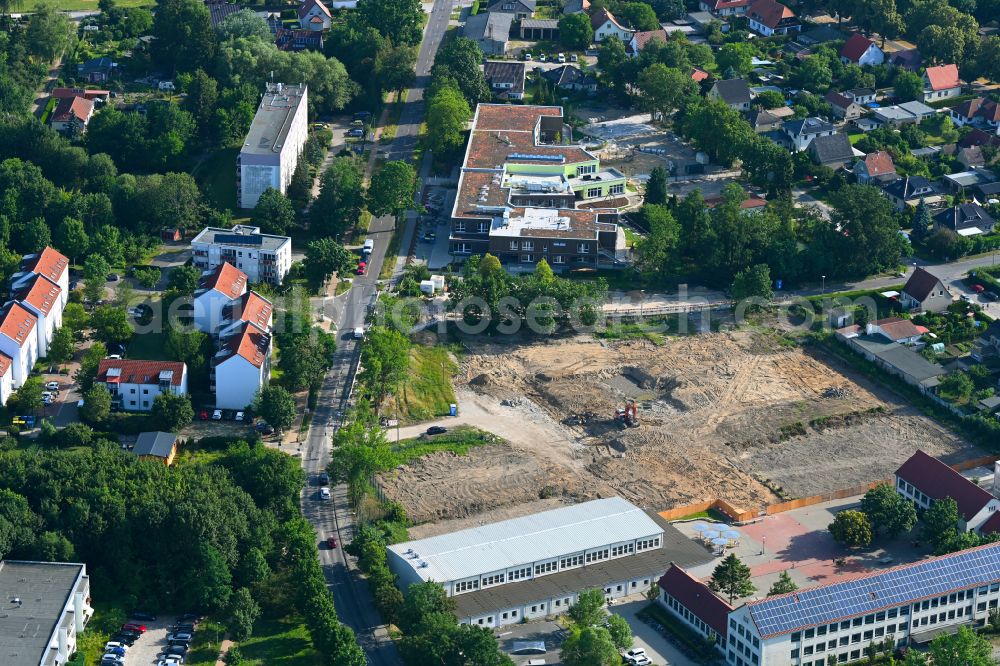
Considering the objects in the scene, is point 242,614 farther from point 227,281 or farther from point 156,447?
point 227,281

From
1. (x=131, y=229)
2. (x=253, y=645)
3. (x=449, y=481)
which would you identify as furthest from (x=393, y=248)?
(x=253, y=645)

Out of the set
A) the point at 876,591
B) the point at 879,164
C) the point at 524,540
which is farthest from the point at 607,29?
the point at 876,591

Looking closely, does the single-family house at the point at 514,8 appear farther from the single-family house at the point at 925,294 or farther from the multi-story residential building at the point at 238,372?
the multi-story residential building at the point at 238,372

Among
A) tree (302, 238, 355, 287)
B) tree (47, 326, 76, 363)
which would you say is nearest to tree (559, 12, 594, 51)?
tree (302, 238, 355, 287)

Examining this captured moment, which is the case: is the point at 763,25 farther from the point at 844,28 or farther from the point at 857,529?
the point at 857,529

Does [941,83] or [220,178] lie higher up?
[941,83]

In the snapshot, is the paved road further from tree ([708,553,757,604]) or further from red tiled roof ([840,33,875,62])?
red tiled roof ([840,33,875,62])
